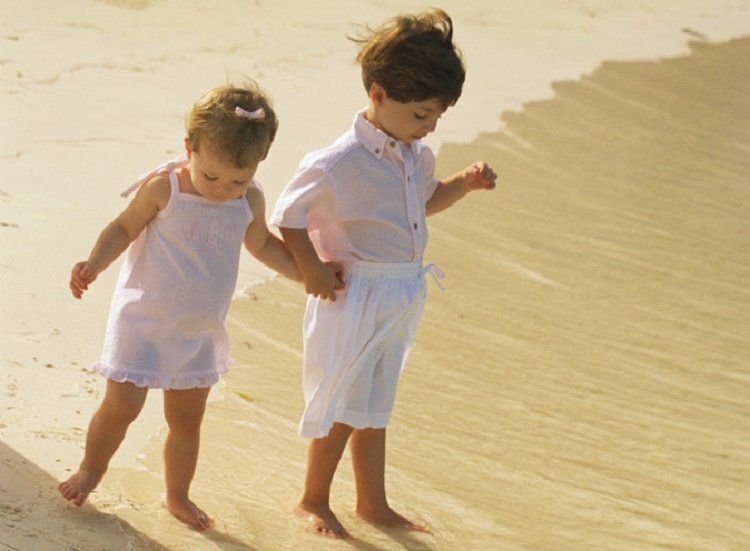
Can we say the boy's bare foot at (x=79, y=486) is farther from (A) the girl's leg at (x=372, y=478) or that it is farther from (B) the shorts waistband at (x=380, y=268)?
(B) the shorts waistband at (x=380, y=268)

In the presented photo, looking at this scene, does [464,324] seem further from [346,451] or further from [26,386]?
[26,386]

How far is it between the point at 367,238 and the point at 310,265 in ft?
0.71

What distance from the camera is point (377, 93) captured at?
144 inches

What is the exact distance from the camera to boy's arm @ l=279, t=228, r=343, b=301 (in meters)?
3.55

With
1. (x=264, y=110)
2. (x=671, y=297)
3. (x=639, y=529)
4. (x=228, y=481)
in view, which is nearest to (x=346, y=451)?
(x=228, y=481)

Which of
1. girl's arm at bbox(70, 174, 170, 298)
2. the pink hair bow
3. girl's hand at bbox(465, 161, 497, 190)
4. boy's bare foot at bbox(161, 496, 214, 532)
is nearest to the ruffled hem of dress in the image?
girl's arm at bbox(70, 174, 170, 298)

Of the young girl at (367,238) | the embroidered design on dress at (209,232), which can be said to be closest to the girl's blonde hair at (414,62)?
the young girl at (367,238)

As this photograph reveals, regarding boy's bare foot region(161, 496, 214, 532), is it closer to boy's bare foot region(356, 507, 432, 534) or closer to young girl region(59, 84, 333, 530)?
young girl region(59, 84, 333, 530)

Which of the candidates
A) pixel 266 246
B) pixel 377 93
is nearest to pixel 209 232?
pixel 266 246

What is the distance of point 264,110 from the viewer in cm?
338

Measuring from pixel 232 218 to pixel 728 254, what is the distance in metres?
4.07

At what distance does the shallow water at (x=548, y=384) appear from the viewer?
3986 millimetres

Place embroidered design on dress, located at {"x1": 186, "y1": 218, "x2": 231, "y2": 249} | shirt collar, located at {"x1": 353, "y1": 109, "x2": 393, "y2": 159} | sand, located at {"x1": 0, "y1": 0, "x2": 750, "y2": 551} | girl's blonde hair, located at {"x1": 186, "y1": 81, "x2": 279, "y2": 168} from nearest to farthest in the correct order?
1. girl's blonde hair, located at {"x1": 186, "y1": 81, "x2": 279, "y2": 168}
2. embroidered design on dress, located at {"x1": 186, "y1": 218, "x2": 231, "y2": 249}
3. shirt collar, located at {"x1": 353, "y1": 109, "x2": 393, "y2": 159}
4. sand, located at {"x1": 0, "y1": 0, "x2": 750, "y2": 551}

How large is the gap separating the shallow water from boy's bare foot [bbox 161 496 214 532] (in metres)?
0.06
